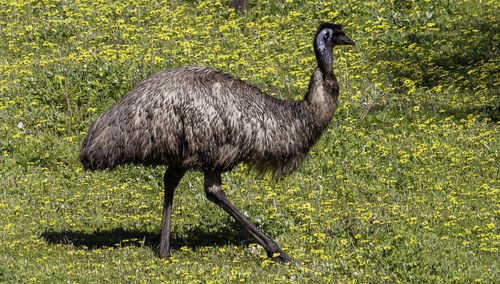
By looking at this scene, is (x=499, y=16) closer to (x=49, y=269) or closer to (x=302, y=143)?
(x=302, y=143)

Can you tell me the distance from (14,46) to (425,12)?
9.10m

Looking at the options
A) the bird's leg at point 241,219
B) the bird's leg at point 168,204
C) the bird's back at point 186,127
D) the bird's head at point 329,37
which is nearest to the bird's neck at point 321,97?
the bird's head at point 329,37

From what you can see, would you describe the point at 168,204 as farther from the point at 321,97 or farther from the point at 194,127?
the point at 321,97

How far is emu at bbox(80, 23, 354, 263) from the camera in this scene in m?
8.35

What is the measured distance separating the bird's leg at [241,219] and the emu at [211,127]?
0.4 inches

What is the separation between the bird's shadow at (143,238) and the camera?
31.2 feet

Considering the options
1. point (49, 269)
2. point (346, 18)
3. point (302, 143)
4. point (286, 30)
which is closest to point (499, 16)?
point (346, 18)

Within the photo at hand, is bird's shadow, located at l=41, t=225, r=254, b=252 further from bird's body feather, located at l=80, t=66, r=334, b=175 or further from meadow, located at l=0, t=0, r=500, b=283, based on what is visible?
bird's body feather, located at l=80, t=66, r=334, b=175

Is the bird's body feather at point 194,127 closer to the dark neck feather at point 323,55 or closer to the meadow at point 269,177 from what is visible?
the dark neck feather at point 323,55

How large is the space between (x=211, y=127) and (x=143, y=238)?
88.7 inches

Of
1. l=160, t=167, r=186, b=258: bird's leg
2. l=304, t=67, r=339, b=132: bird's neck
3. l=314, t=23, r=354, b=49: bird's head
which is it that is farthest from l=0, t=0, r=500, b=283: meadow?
l=314, t=23, r=354, b=49: bird's head

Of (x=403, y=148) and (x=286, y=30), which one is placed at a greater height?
(x=286, y=30)

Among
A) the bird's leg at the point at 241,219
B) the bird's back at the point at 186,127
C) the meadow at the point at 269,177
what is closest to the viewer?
the bird's back at the point at 186,127

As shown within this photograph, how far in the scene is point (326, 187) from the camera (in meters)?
10.9
